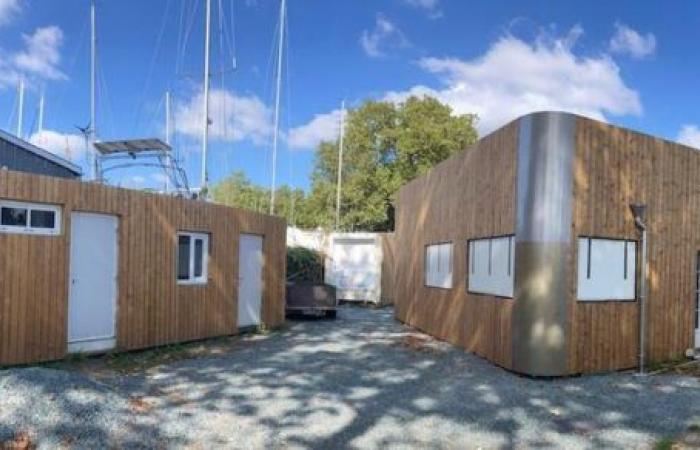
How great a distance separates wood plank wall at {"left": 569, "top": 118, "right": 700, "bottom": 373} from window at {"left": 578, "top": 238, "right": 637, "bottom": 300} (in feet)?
0.46

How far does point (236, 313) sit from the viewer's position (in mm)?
14750

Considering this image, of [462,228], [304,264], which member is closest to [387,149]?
[304,264]

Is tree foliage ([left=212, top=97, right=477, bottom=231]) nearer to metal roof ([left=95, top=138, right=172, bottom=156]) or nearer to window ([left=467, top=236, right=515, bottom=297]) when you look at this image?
metal roof ([left=95, top=138, right=172, bottom=156])

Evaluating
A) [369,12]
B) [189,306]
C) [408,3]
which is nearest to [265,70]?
[369,12]

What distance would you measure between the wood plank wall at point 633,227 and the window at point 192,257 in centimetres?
760

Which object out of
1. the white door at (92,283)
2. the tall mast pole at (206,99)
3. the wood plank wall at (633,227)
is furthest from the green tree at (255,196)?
the wood plank wall at (633,227)

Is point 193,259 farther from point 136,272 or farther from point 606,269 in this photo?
point 606,269

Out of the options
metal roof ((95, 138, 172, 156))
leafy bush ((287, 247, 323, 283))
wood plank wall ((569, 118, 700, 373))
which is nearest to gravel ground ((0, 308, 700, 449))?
wood plank wall ((569, 118, 700, 373))

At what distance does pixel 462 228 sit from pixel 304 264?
40.8 feet

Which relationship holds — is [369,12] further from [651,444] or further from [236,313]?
[651,444]

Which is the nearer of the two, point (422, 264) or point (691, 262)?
point (691, 262)

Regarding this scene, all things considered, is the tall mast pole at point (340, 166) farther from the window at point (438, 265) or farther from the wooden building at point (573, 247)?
the wooden building at point (573, 247)

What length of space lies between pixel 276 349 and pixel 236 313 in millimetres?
2617

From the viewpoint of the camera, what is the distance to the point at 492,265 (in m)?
11.4
